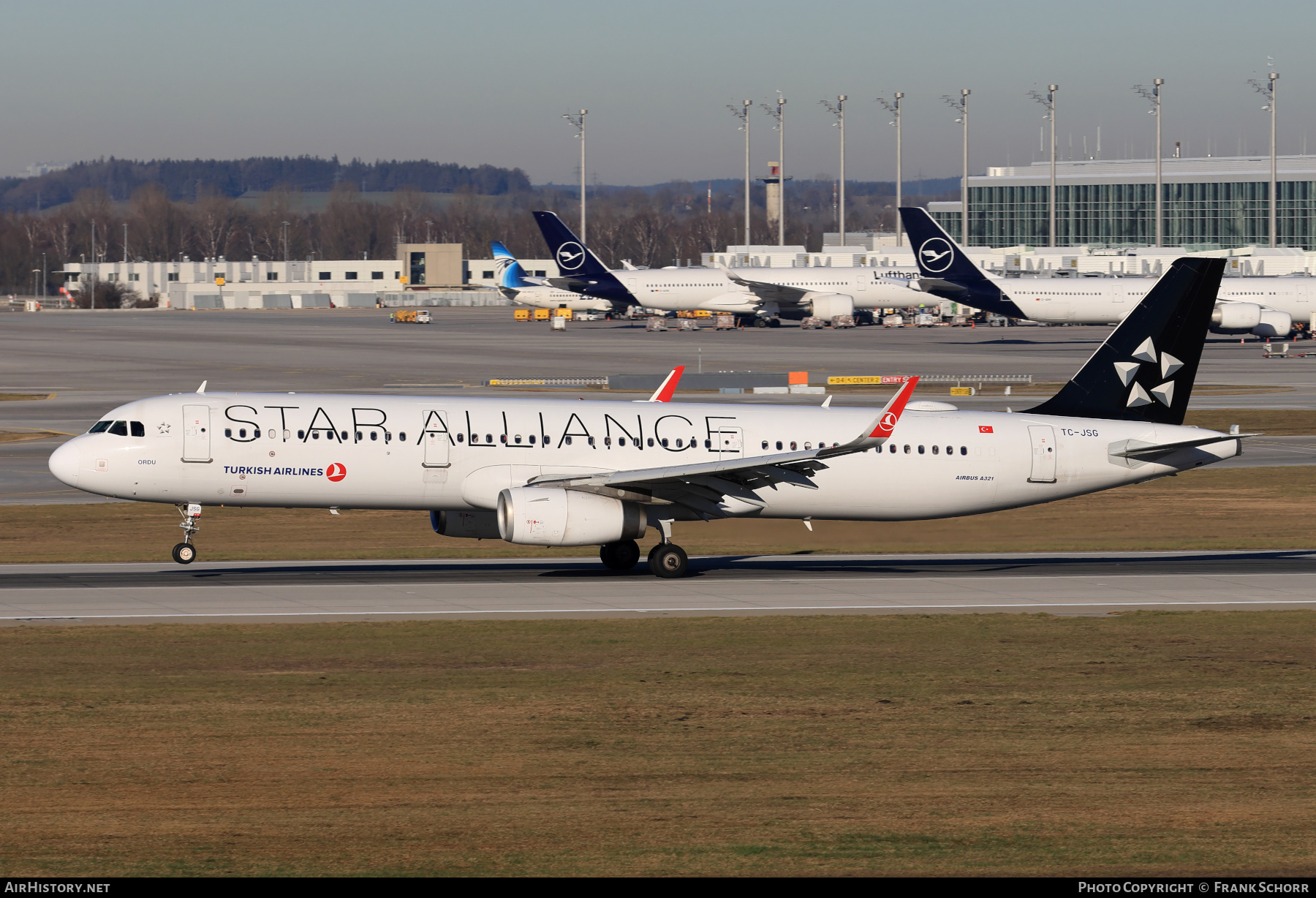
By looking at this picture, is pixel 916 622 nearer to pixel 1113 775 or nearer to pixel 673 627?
pixel 673 627

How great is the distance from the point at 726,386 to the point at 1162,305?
56996 millimetres

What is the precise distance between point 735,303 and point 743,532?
427 feet

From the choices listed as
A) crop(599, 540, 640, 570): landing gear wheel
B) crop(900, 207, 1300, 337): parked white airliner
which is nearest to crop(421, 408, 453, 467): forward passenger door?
crop(599, 540, 640, 570): landing gear wheel

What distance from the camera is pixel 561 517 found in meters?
35.5

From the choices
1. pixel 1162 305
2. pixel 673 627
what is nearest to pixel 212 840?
pixel 673 627

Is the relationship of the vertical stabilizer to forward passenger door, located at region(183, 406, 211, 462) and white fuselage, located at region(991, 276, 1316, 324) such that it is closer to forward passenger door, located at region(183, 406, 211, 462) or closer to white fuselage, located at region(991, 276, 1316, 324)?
forward passenger door, located at region(183, 406, 211, 462)

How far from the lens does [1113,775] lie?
19344mm

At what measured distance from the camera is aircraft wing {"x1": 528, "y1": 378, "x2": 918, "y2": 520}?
34781mm

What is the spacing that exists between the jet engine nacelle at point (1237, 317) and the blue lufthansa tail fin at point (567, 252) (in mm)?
59566

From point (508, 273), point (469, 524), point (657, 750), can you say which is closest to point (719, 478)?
point (469, 524)

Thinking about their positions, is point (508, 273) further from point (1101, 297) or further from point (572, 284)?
point (1101, 297)

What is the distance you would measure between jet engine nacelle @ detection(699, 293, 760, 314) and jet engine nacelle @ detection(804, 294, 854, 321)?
21.2 feet

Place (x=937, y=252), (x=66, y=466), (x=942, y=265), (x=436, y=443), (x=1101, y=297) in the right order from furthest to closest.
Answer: (x=1101, y=297) → (x=942, y=265) → (x=937, y=252) → (x=436, y=443) → (x=66, y=466)

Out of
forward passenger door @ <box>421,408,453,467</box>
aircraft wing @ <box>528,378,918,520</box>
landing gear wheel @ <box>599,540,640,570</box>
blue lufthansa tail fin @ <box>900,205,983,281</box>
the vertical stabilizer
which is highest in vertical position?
blue lufthansa tail fin @ <box>900,205,983,281</box>
